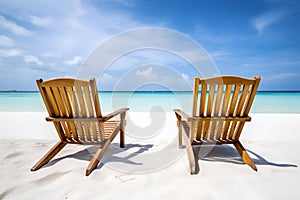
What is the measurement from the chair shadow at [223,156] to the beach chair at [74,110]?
1266 millimetres

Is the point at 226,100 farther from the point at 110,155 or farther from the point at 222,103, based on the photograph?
the point at 110,155

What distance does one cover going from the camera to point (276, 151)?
2545 mm

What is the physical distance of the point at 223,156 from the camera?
2.33 metres

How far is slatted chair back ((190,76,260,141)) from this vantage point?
1.87m

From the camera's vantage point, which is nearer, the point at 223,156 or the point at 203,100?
the point at 203,100

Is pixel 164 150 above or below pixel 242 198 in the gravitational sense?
below

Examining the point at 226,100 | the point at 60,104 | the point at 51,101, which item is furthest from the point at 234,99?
the point at 51,101

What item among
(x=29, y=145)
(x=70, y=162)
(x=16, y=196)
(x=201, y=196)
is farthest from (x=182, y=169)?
(x=29, y=145)

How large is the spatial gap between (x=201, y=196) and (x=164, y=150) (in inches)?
50.7

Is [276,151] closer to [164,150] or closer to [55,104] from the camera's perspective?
[164,150]

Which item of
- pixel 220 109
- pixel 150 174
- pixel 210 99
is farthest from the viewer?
pixel 220 109

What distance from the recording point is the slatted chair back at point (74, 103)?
187 centimetres

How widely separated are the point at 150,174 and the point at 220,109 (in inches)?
45.3

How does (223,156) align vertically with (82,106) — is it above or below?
below
